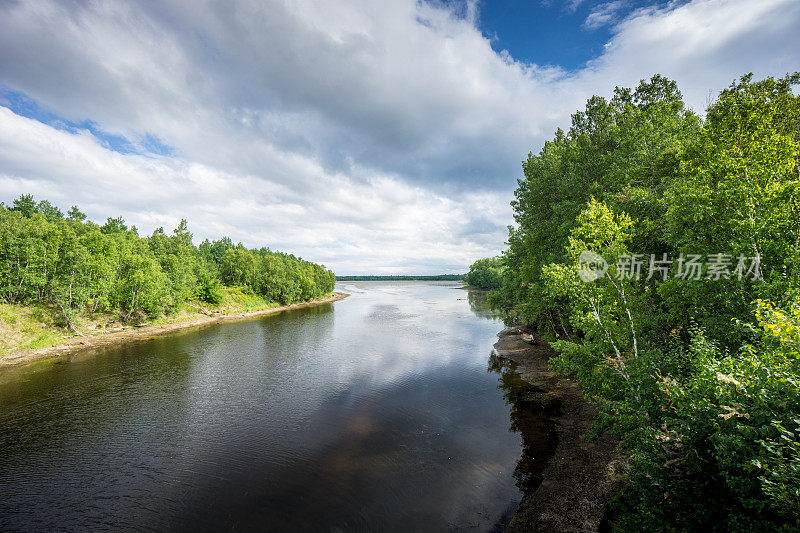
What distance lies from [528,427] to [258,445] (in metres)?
17.2

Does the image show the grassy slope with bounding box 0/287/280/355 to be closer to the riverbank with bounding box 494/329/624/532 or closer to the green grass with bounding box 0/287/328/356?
the green grass with bounding box 0/287/328/356

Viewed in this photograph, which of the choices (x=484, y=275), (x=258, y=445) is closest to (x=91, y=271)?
(x=258, y=445)

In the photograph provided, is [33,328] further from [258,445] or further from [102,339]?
[258,445]

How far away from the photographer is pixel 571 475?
1434 cm

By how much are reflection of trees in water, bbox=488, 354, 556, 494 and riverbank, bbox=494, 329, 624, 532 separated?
10.3 inches

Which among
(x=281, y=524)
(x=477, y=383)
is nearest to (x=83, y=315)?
(x=281, y=524)

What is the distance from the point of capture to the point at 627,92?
25.8 m

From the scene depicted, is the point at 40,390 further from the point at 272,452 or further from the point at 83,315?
the point at 83,315

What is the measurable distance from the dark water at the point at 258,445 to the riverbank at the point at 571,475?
1.19 m

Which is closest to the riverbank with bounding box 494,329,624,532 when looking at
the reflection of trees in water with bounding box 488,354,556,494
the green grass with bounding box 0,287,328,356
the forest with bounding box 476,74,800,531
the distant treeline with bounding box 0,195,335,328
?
the reflection of trees in water with bounding box 488,354,556,494

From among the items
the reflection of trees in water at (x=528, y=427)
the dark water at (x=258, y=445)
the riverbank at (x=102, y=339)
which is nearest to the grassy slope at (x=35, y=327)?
the riverbank at (x=102, y=339)

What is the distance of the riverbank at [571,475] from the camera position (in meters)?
11.9

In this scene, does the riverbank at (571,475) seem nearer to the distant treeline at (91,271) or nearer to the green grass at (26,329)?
the green grass at (26,329)

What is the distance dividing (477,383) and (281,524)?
64.4 feet
